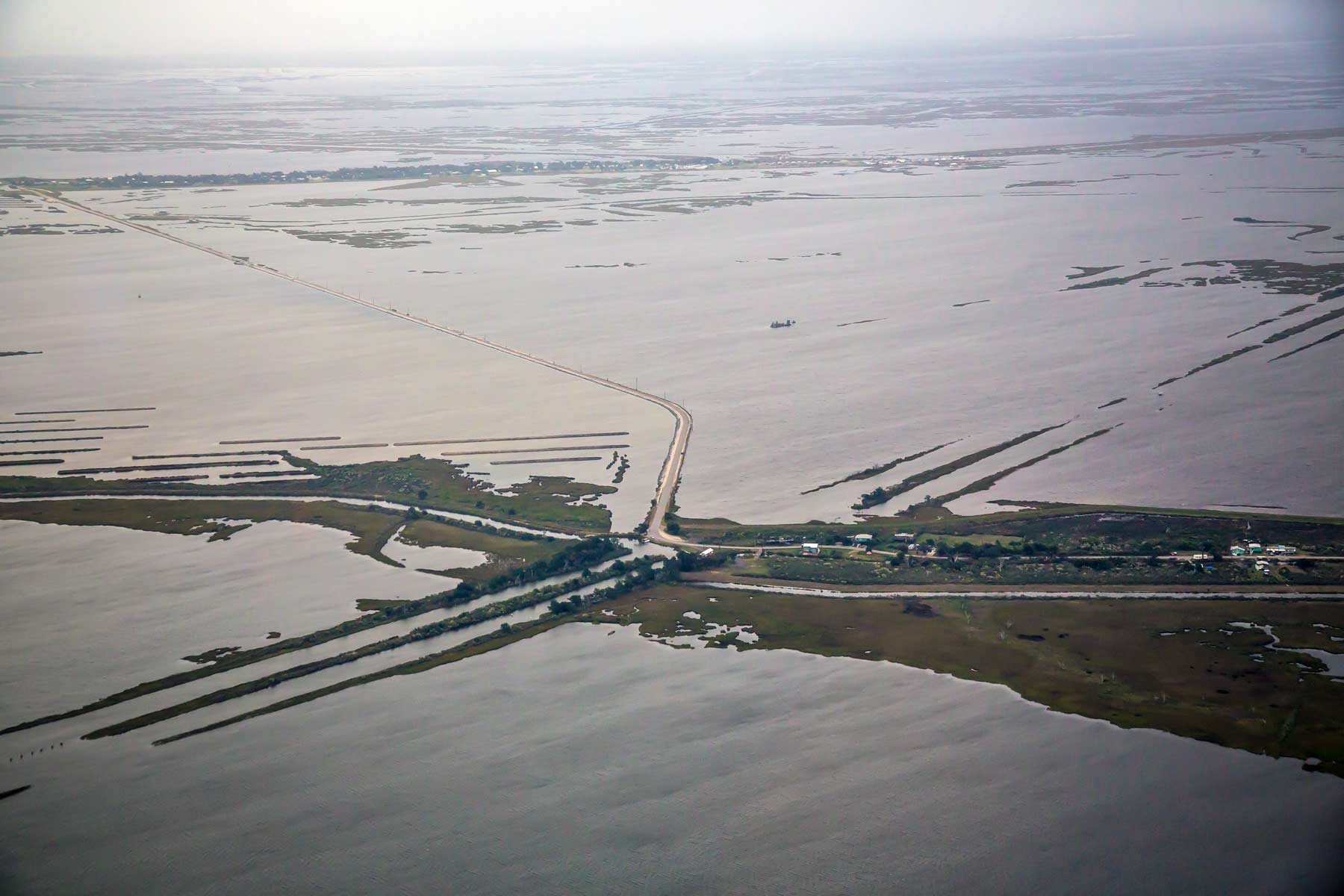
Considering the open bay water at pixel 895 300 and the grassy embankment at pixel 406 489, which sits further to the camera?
the open bay water at pixel 895 300

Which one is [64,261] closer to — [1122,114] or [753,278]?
[753,278]

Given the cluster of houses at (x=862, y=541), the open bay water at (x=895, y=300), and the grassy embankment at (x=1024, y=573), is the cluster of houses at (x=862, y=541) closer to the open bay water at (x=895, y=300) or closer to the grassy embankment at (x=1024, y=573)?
the grassy embankment at (x=1024, y=573)

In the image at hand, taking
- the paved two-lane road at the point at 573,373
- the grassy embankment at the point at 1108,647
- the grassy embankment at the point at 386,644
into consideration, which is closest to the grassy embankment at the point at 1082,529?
the paved two-lane road at the point at 573,373

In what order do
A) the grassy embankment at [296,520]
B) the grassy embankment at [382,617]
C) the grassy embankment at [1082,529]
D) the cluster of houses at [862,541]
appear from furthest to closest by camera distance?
the grassy embankment at [296,520] < the cluster of houses at [862,541] < the grassy embankment at [1082,529] < the grassy embankment at [382,617]

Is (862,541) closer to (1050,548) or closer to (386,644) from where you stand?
(1050,548)

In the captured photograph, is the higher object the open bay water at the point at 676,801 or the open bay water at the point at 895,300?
the open bay water at the point at 895,300

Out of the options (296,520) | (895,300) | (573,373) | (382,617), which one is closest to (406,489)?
(296,520)
